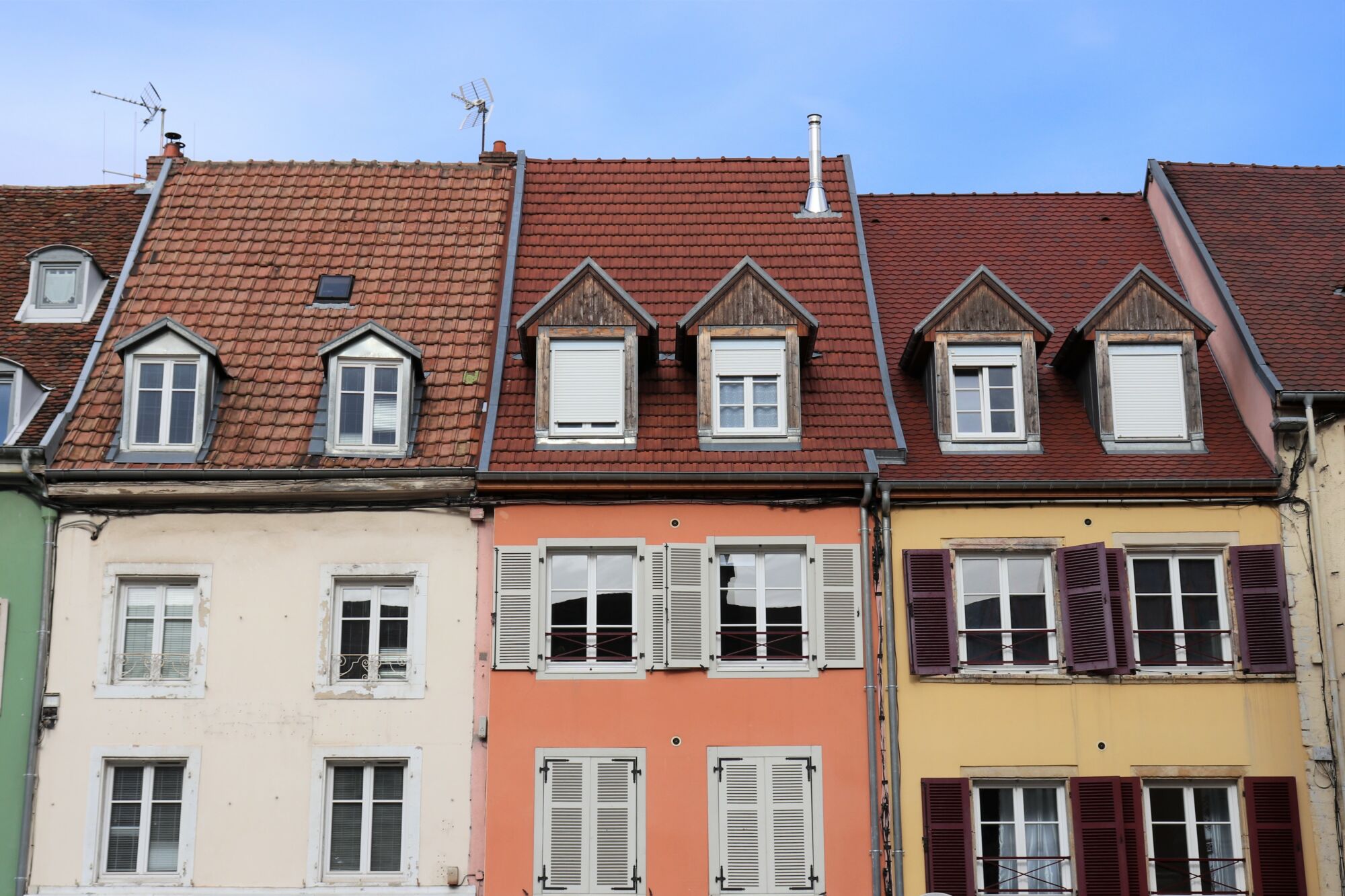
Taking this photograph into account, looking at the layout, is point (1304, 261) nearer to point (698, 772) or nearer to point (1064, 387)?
point (1064, 387)

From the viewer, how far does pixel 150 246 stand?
79.1 feet

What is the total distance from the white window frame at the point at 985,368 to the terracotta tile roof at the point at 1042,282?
44 centimetres

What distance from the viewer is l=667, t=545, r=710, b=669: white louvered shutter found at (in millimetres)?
19781

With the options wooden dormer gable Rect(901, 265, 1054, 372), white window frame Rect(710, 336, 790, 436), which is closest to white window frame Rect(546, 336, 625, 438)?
white window frame Rect(710, 336, 790, 436)

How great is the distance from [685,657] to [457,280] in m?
7.23

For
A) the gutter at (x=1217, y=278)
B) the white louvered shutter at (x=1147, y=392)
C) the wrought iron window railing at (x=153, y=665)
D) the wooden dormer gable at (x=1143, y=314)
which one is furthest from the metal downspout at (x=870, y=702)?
the wrought iron window railing at (x=153, y=665)

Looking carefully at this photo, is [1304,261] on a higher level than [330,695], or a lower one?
higher

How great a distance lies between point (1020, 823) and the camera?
1938 cm

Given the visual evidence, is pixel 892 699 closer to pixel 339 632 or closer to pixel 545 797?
pixel 545 797

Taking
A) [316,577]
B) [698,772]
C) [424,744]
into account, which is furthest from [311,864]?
[698,772]

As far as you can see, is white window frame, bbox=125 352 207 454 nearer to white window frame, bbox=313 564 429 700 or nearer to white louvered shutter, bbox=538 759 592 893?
white window frame, bbox=313 564 429 700

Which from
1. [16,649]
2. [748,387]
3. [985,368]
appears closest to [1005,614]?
[985,368]

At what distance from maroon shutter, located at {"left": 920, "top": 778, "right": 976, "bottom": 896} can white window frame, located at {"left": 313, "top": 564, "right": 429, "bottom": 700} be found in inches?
256

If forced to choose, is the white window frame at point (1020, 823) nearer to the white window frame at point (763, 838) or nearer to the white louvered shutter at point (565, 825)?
the white window frame at point (763, 838)
